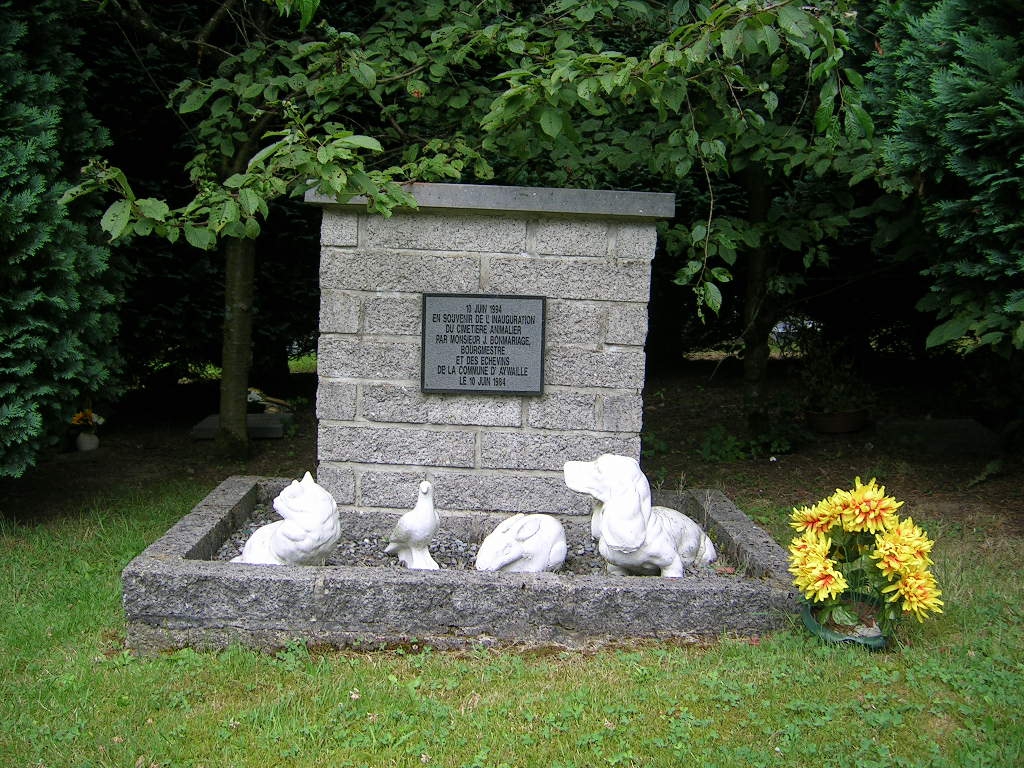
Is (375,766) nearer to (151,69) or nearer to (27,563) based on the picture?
(27,563)

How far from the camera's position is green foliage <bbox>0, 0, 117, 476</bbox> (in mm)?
4422

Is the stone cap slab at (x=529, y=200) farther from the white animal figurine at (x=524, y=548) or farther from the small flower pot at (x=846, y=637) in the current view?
the small flower pot at (x=846, y=637)

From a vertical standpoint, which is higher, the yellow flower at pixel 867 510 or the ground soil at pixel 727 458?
the yellow flower at pixel 867 510

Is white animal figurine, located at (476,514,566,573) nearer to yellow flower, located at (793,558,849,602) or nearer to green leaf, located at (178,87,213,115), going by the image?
yellow flower, located at (793,558,849,602)

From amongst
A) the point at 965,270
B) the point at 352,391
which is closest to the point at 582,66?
the point at 352,391

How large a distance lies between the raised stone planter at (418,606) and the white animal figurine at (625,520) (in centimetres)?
18

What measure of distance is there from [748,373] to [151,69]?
15.7ft

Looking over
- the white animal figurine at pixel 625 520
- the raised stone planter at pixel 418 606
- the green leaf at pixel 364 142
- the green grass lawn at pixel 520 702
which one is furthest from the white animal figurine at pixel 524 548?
the green leaf at pixel 364 142

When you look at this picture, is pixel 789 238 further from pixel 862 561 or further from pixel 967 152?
pixel 862 561

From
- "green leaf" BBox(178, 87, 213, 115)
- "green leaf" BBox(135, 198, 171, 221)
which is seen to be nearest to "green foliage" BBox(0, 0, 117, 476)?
"green leaf" BBox(178, 87, 213, 115)

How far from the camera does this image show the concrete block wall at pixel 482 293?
4.26 m

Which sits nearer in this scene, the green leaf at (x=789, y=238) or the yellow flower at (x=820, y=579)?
the yellow flower at (x=820, y=579)

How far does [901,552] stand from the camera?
3.14 metres

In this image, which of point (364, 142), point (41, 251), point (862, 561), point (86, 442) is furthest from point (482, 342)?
point (86, 442)
